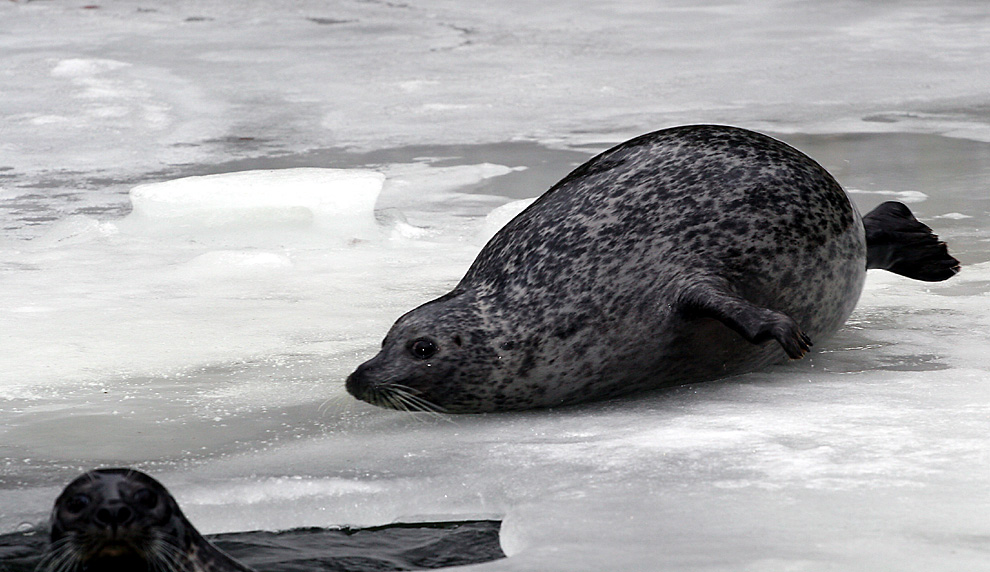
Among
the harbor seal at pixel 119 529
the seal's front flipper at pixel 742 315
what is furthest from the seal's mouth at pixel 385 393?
the harbor seal at pixel 119 529

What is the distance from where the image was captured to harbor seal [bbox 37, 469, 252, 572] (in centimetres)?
190

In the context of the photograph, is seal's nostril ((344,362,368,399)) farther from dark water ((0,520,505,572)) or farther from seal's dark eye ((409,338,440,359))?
dark water ((0,520,505,572))

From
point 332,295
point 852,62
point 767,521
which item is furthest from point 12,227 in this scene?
point 852,62

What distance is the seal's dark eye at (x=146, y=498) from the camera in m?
1.94

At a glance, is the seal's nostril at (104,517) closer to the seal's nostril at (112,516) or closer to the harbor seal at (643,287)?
the seal's nostril at (112,516)

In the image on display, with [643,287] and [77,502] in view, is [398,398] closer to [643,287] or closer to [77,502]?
[643,287]

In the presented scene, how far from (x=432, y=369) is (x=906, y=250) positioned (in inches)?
62.3

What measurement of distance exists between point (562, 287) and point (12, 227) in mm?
2799

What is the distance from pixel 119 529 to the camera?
190 cm

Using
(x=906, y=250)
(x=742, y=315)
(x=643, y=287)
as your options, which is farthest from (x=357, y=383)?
(x=906, y=250)

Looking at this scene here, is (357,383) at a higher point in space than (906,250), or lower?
lower

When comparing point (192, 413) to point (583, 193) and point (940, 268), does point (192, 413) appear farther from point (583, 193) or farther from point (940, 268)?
point (940, 268)

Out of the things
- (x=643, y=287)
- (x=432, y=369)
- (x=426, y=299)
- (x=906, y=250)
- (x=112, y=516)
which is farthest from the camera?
(x=426, y=299)

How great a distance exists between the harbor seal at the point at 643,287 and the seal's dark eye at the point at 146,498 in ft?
3.69
